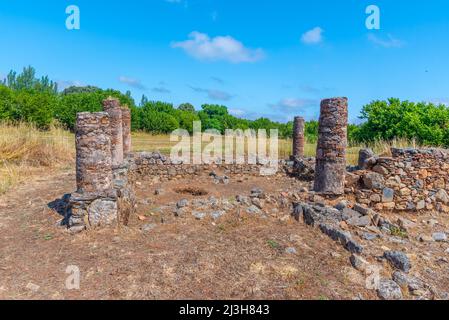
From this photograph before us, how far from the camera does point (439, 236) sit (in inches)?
265

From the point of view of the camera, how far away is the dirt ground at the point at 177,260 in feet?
13.7

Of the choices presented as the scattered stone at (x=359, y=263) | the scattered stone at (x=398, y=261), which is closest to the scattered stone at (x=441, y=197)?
the scattered stone at (x=398, y=261)

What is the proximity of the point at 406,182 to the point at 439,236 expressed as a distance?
88.3 inches

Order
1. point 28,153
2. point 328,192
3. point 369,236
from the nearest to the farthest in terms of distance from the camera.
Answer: point 369,236, point 328,192, point 28,153

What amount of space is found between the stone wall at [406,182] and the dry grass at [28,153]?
1136cm

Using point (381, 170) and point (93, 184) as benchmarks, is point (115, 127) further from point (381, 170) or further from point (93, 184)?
point (381, 170)

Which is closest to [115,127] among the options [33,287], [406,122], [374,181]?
[33,287]

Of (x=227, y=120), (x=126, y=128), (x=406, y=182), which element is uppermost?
(x=227, y=120)

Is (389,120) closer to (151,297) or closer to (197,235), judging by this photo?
(197,235)

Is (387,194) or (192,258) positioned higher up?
(387,194)

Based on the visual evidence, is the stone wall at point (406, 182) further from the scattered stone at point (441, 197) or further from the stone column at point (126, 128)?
the stone column at point (126, 128)

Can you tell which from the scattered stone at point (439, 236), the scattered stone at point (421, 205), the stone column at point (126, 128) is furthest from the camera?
the stone column at point (126, 128)

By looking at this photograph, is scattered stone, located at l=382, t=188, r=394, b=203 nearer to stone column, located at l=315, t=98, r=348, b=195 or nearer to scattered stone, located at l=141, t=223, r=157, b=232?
stone column, located at l=315, t=98, r=348, b=195
